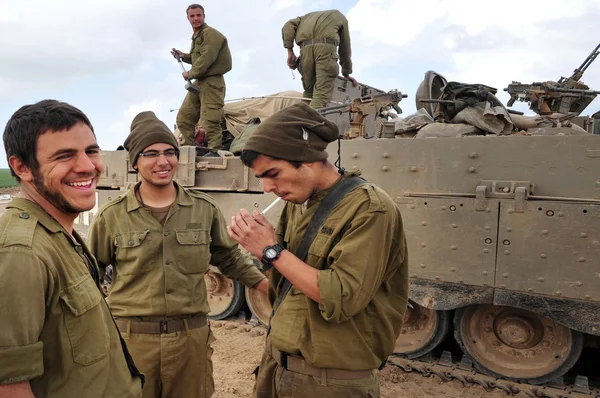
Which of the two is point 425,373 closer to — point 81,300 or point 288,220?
point 288,220

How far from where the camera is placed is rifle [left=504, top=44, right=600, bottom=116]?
541 centimetres

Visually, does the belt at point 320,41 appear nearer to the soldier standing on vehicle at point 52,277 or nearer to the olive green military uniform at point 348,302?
the olive green military uniform at point 348,302

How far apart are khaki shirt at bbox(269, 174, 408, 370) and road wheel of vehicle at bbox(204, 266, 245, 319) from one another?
162 inches

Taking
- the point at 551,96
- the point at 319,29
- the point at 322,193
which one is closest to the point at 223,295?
the point at 319,29

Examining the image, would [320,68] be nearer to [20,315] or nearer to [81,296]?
[81,296]

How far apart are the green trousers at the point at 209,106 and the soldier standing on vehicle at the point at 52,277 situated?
5.16 m

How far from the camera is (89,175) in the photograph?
161cm

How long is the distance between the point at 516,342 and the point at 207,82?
480 cm

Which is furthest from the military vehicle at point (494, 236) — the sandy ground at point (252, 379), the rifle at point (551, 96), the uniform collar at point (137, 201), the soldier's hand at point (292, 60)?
the soldier's hand at point (292, 60)

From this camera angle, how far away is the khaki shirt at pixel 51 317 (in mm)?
1290

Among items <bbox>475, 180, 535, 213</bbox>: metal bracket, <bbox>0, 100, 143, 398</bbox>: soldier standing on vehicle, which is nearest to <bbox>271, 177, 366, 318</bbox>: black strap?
<bbox>0, 100, 143, 398</bbox>: soldier standing on vehicle

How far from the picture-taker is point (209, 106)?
6805 mm

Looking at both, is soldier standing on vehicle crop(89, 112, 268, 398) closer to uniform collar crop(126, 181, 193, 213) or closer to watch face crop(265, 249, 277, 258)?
uniform collar crop(126, 181, 193, 213)

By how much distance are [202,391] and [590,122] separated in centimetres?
523
